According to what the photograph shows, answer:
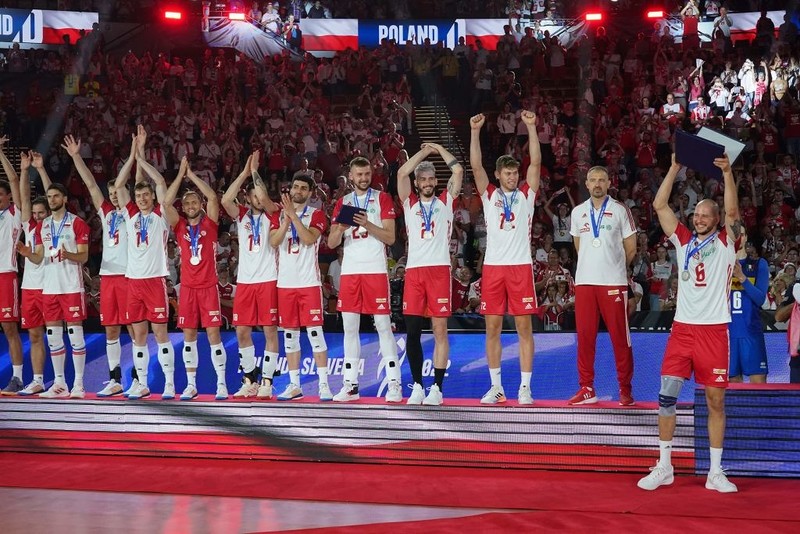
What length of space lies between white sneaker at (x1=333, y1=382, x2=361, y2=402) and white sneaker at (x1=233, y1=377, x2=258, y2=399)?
3.31 ft

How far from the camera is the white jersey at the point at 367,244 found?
9.31 m

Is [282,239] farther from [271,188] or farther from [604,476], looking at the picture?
[271,188]

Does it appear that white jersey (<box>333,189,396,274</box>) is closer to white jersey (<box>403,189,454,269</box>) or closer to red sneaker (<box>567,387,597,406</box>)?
white jersey (<box>403,189,454,269</box>)

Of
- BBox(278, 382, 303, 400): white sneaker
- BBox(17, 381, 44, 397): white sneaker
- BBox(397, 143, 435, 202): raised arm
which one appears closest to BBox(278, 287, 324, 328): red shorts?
BBox(278, 382, 303, 400): white sneaker

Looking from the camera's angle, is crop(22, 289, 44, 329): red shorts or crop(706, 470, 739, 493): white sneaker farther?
crop(22, 289, 44, 329): red shorts

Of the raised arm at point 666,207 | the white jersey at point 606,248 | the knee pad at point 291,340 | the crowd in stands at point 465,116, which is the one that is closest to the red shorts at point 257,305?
the knee pad at point 291,340

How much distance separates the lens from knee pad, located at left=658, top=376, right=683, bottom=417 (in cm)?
768

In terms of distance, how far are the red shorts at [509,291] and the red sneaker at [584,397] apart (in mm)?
876

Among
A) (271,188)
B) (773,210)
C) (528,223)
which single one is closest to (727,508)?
(528,223)

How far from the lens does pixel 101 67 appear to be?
74.3 ft

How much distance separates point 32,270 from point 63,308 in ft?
2.08

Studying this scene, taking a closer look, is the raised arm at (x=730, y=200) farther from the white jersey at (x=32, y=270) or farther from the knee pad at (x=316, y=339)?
the white jersey at (x=32, y=270)

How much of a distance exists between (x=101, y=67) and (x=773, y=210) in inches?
615

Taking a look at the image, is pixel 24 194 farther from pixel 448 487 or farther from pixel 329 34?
pixel 329 34
